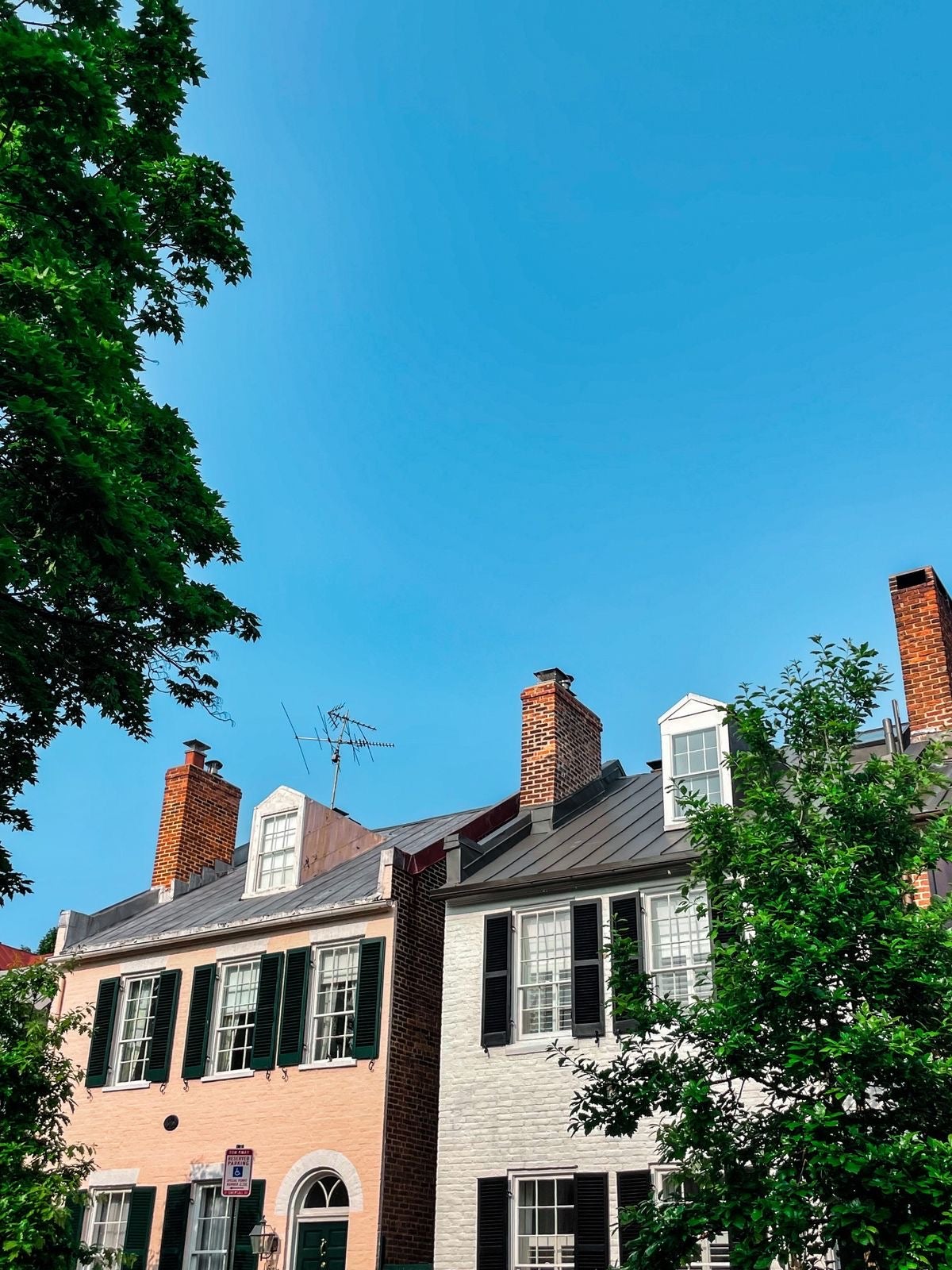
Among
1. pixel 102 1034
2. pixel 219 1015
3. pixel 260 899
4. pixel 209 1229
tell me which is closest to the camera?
pixel 209 1229

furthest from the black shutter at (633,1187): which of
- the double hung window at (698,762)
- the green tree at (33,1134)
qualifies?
the green tree at (33,1134)

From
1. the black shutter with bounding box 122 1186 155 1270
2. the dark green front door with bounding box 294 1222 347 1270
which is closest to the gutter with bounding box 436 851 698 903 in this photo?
the dark green front door with bounding box 294 1222 347 1270

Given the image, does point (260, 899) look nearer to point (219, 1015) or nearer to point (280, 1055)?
point (219, 1015)

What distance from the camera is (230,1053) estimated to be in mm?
20719

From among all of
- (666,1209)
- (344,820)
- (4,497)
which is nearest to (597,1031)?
(666,1209)

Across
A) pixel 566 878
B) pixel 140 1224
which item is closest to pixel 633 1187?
pixel 566 878

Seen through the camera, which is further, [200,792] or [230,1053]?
[200,792]

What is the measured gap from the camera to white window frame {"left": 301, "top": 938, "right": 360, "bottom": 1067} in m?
19.2

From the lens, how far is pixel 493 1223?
16688 millimetres

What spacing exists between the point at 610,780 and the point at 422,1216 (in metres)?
8.15

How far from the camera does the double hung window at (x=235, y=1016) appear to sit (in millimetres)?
20625

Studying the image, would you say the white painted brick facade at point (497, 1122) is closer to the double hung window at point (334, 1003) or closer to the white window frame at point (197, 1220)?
the double hung window at point (334, 1003)

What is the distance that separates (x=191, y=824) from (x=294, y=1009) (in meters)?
7.78

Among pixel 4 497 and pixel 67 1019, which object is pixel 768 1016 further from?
pixel 67 1019
